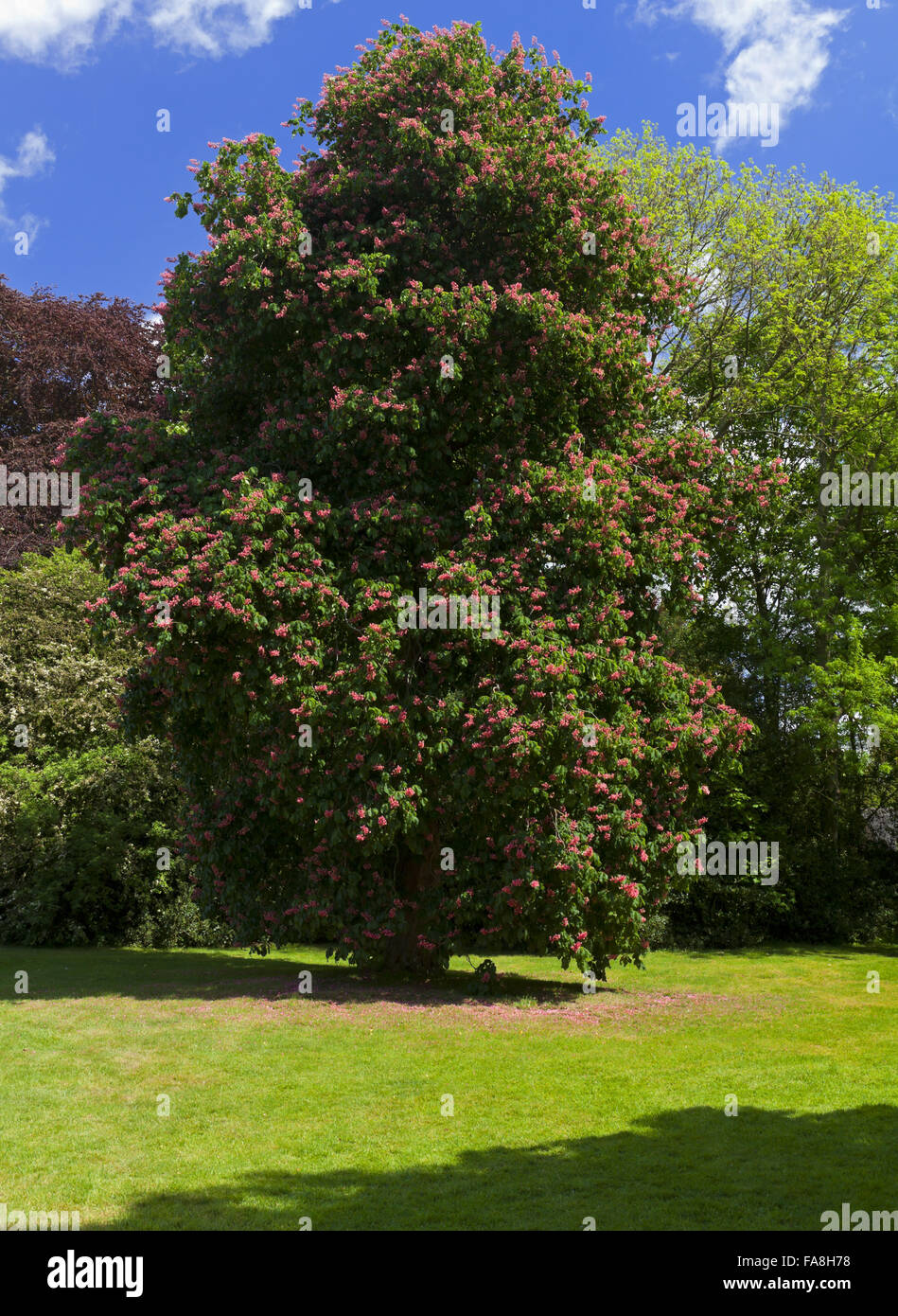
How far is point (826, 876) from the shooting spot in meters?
28.6

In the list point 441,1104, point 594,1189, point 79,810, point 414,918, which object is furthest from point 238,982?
point 594,1189

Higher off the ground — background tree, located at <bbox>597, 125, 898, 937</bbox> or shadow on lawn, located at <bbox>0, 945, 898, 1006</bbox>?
background tree, located at <bbox>597, 125, 898, 937</bbox>

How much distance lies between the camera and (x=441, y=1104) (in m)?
10.6

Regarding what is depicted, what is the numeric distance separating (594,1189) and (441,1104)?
9.78 ft

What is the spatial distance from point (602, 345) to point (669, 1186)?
13.3 m

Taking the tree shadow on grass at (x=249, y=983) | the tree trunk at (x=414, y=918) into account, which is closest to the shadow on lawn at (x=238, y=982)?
the tree shadow on grass at (x=249, y=983)

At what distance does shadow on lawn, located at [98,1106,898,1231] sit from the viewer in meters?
7.29

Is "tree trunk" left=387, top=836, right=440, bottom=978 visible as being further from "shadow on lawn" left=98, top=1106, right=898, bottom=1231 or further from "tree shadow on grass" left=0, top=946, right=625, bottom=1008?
"shadow on lawn" left=98, top=1106, right=898, bottom=1231

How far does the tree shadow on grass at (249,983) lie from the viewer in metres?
17.5

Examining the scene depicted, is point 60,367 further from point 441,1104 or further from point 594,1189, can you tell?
point 594,1189

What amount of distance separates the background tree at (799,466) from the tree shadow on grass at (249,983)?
10.4 metres

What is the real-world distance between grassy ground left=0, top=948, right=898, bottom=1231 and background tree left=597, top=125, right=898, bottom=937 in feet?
32.7

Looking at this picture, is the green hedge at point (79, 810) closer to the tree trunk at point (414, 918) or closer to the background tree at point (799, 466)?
the tree trunk at point (414, 918)

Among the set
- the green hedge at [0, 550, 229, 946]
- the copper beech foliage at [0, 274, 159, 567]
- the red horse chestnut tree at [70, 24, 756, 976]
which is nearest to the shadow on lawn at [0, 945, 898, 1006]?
the red horse chestnut tree at [70, 24, 756, 976]
